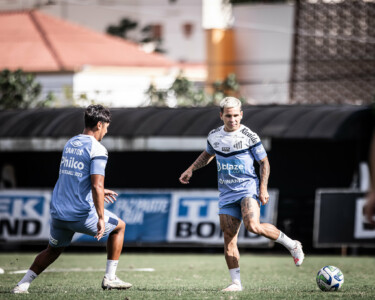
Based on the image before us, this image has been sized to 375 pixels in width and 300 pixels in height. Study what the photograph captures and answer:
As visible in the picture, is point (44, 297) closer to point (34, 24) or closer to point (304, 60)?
point (304, 60)

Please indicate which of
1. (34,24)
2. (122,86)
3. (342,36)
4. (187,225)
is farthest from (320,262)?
(34,24)

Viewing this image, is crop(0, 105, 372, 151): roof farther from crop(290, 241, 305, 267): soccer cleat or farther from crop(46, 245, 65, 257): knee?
crop(46, 245, 65, 257): knee

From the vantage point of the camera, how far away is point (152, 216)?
2062 centimetres

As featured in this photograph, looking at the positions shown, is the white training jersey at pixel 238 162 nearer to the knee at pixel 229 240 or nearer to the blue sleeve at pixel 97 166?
the knee at pixel 229 240

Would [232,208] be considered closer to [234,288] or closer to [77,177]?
[234,288]

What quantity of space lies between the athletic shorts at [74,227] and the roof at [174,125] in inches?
414

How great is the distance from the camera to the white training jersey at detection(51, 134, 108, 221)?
Answer: 31.1ft

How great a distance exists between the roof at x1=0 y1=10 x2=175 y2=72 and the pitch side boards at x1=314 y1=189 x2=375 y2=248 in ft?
98.6

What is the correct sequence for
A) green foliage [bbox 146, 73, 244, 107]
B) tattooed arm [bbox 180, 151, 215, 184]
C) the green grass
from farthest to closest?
green foliage [bbox 146, 73, 244, 107], tattooed arm [bbox 180, 151, 215, 184], the green grass

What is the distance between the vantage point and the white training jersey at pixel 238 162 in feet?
33.0

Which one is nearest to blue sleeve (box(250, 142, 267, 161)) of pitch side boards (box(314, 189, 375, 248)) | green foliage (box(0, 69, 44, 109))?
pitch side boards (box(314, 189, 375, 248))

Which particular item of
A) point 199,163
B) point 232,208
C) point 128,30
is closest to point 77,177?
point 199,163

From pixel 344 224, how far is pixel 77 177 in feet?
34.4

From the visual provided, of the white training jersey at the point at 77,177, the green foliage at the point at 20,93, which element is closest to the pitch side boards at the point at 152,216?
the green foliage at the point at 20,93
